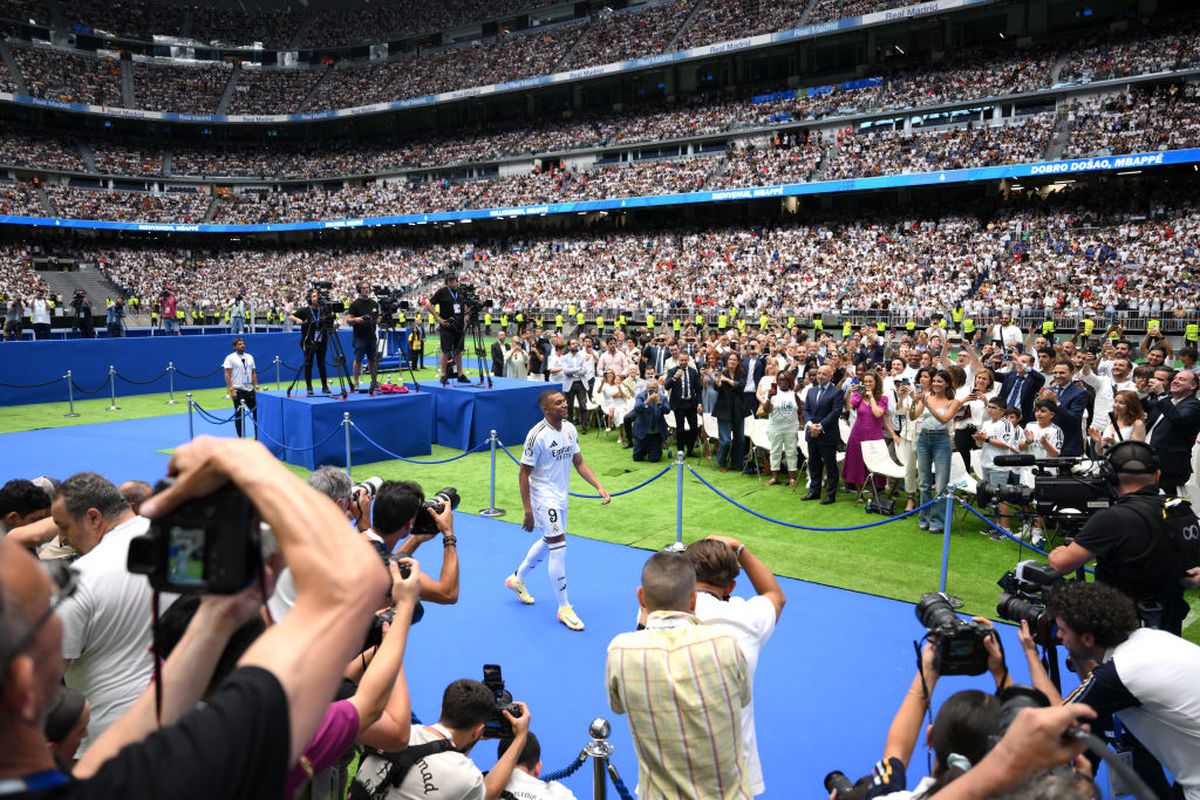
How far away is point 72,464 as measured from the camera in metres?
13.4

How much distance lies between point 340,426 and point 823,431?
786cm

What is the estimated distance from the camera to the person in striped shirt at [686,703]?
2.71 m

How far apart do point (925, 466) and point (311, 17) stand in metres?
69.8

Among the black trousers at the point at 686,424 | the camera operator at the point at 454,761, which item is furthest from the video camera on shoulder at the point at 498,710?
the black trousers at the point at 686,424

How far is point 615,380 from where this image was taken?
1525cm

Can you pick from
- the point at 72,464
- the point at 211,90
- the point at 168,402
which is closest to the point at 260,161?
the point at 211,90

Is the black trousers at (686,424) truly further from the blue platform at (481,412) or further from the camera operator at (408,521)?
the camera operator at (408,521)

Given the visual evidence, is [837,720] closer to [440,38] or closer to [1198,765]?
[1198,765]

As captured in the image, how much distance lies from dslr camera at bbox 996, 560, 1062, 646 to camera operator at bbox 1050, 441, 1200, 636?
0.19 meters

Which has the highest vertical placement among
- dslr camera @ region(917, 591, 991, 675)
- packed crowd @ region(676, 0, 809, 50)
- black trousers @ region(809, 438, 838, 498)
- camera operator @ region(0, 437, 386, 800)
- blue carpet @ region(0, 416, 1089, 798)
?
packed crowd @ region(676, 0, 809, 50)

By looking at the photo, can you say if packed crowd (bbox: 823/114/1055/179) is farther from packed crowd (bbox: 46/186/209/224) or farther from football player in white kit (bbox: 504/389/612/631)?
packed crowd (bbox: 46/186/209/224)

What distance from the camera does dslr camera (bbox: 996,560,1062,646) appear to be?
3.57 meters

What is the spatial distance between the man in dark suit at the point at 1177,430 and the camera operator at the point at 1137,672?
5481 millimetres

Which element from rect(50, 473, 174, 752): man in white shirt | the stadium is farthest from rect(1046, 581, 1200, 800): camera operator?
rect(50, 473, 174, 752): man in white shirt
